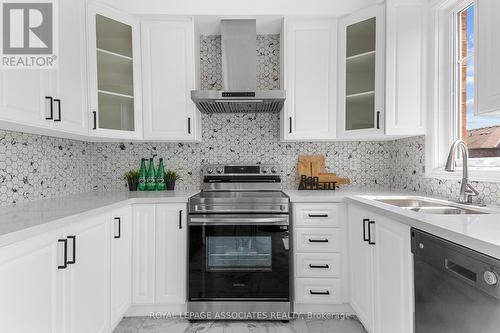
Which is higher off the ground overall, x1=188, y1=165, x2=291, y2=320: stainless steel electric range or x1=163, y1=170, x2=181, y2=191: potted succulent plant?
x1=163, y1=170, x2=181, y2=191: potted succulent plant

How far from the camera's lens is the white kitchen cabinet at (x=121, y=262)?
6.25 ft

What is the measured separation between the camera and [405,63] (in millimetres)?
2178

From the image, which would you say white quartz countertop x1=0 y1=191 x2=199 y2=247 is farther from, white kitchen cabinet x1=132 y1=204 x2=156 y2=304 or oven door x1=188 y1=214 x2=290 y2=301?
oven door x1=188 y1=214 x2=290 y2=301

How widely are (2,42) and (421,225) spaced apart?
7.13ft

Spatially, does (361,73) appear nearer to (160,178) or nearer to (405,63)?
(405,63)

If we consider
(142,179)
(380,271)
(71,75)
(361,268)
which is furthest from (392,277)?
(71,75)

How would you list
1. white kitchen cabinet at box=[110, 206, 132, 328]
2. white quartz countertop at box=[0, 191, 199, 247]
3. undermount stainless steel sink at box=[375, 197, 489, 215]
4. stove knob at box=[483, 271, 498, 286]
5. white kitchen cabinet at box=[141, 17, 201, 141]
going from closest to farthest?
stove knob at box=[483, 271, 498, 286], white quartz countertop at box=[0, 191, 199, 247], undermount stainless steel sink at box=[375, 197, 489, 215], white kitchen cabinet at box=[110, 206, 132, 328], white kitchen cabinet at box=[141, 17, 201, 141]

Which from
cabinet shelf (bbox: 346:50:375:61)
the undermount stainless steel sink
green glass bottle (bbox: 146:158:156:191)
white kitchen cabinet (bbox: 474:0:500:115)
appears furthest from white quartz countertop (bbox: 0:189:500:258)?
cabinet shelf (bbox: 346:50:375:61)

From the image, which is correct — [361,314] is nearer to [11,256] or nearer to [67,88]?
[11,256]

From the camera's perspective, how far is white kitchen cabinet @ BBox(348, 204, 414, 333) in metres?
1.40

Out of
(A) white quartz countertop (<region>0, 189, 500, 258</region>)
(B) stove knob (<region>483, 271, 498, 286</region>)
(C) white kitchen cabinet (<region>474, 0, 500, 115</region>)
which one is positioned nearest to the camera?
(B) stove knob (<region>483, 271, 498, 286</region>)

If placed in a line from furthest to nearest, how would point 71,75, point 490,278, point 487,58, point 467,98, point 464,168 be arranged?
point 467,98 < point 71,75 < point 464,168 < point 487,58 < point 490,278

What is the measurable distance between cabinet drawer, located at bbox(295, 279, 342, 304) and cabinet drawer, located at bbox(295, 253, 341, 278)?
0.04 metres

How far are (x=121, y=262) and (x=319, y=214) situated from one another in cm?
144
